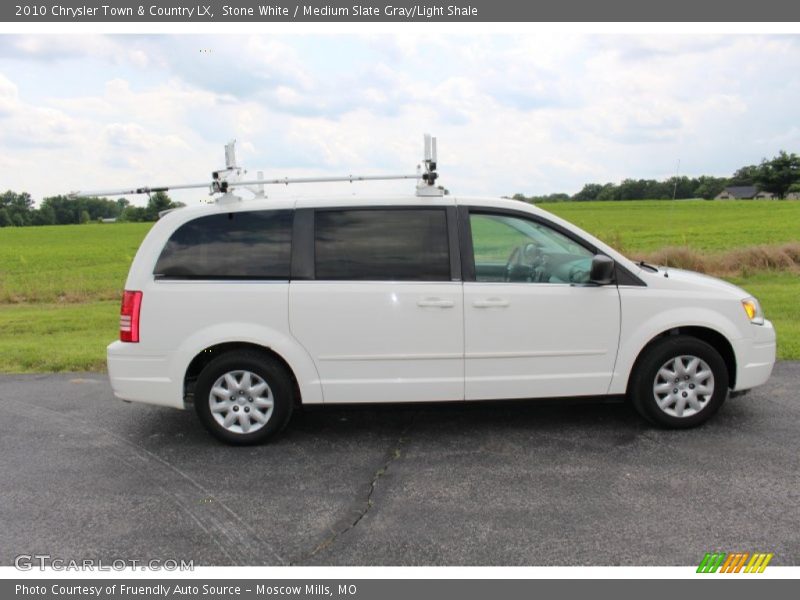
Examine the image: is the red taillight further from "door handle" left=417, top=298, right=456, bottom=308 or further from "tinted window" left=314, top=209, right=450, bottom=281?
"door handle" left=417, top=298, right=456, bottom=308

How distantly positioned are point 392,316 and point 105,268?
24.7 m

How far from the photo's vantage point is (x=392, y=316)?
4.70m

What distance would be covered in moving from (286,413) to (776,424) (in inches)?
148

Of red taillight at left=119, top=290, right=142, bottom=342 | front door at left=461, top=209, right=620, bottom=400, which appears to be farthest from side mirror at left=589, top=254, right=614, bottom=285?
red taillight at left=119, top=290, right=142, bottom=342

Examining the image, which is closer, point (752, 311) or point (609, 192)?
point (752, 311)

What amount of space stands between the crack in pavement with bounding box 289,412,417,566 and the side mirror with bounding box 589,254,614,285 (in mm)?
1863

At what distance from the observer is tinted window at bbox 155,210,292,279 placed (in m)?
4.79

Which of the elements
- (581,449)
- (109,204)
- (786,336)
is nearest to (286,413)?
(581,449)

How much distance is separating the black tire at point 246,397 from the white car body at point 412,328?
11 centimetres

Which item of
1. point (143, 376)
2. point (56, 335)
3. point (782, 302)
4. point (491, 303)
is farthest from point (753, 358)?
point (56, 335)

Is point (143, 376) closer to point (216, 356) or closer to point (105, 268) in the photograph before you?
point (216, 356)

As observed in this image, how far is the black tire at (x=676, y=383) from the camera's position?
4902 mm

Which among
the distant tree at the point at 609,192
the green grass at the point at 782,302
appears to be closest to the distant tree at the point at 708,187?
A: the distant tree at the point at 609,192

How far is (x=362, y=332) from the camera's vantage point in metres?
4.72
